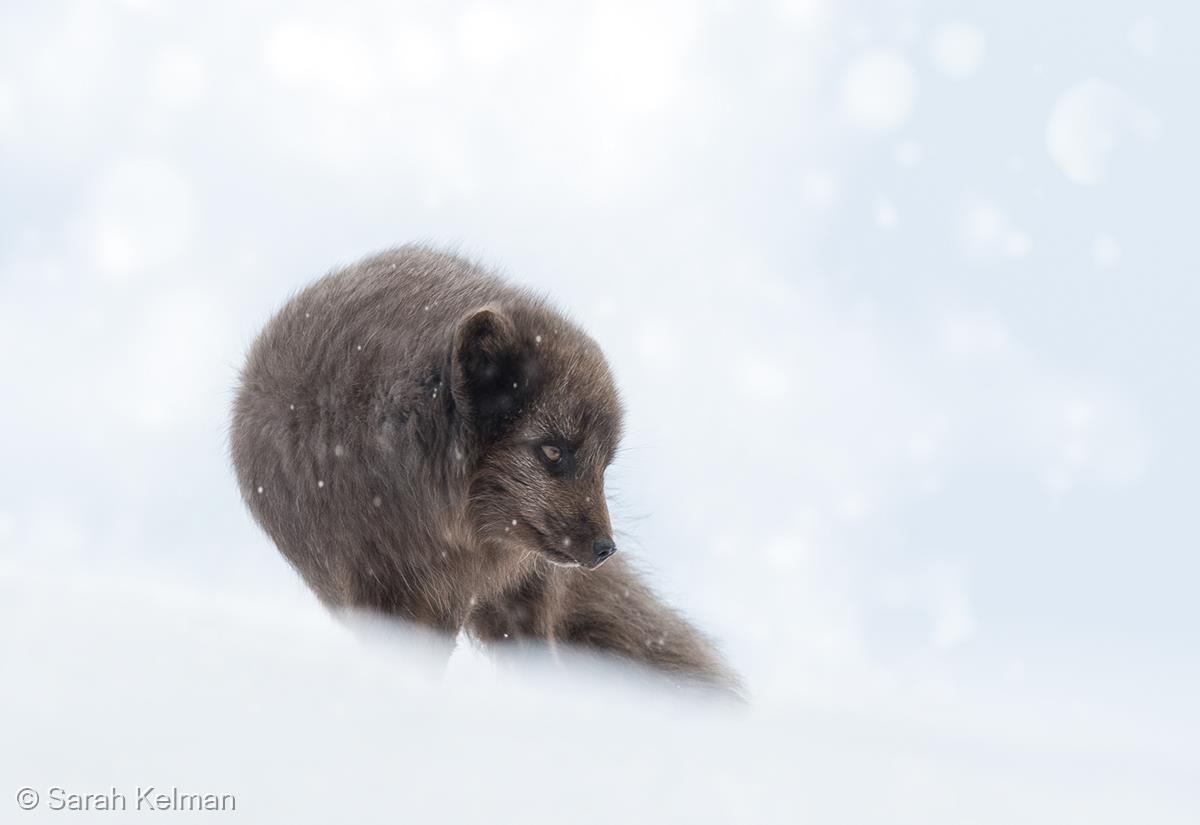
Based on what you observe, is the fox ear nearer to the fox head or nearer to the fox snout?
the fox head

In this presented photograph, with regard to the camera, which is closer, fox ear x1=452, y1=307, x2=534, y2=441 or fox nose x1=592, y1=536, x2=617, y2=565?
fox ear x1=452, y1=307, x2=534, y2=441

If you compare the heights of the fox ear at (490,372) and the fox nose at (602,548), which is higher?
the fox ear at (490,372)

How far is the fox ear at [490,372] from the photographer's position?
354cm

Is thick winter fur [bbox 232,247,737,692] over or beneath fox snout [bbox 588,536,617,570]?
over

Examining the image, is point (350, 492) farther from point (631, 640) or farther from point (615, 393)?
point (631, 640)

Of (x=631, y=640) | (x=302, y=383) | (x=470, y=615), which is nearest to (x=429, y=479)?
(x=302, y=383)

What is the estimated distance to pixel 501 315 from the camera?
3582mm

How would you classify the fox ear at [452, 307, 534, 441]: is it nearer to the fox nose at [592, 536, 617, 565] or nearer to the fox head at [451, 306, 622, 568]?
the fox head at [451, 306, 622, 568]

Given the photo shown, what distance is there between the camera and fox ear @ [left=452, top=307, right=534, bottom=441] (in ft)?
11.6

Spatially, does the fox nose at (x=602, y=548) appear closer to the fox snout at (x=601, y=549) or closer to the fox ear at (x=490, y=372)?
the fox snout at (x=601, y=549)

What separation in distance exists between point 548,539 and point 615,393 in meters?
0.52

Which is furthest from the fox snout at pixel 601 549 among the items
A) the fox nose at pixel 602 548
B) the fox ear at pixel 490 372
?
the fox ear at pixel 490 372

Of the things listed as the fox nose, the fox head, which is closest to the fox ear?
the fox head

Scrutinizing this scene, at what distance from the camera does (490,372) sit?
3.60 meters
